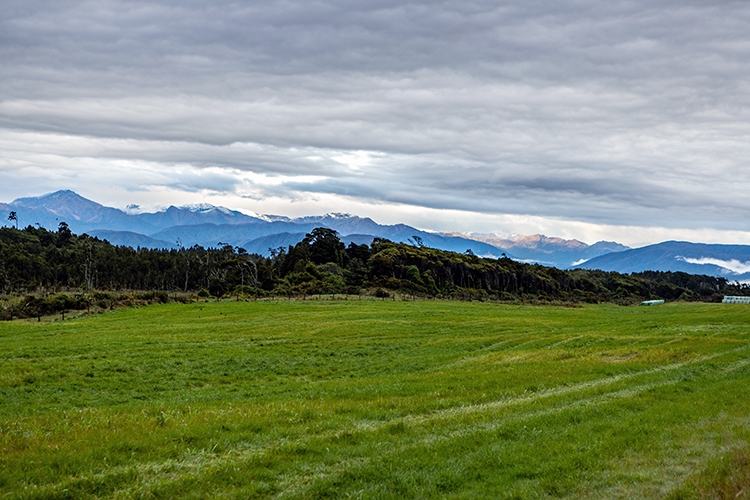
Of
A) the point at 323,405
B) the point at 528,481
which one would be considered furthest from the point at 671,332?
the point at 528,481

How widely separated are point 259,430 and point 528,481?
23.8 feet

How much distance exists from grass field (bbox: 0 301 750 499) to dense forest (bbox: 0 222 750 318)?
8442cm

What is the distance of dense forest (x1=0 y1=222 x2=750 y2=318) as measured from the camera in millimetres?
131750

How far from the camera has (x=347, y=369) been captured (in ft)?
107

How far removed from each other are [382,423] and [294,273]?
127590mm

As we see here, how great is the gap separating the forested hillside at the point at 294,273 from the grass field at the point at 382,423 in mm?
86898

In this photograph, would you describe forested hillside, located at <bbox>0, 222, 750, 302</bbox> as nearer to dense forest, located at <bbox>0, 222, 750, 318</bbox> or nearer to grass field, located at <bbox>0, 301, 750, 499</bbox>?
dense forest, located at <bbox>0, 222, 750, 318</bbox>

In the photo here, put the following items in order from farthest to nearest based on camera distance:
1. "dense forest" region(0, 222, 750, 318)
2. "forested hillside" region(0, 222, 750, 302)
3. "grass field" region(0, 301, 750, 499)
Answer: "forested hillside" region(0, 222, 750, 302) < "dense forest" region(0, 222, 750, 318) < "grass field" region(0, 301, 750, 499)

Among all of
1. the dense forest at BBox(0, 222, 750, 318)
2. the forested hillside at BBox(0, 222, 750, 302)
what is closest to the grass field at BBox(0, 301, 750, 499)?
the dense forest at BBox(0, 222, 750, 318)

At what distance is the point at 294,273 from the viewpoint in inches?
5566

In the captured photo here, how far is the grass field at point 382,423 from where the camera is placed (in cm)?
1065

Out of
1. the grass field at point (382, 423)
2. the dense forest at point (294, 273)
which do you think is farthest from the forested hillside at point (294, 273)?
the grass field at point (382, 423)

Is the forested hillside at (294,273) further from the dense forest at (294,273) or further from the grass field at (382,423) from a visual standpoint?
the grass field at (382,423)

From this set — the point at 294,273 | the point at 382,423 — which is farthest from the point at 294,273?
the point at 382,423
